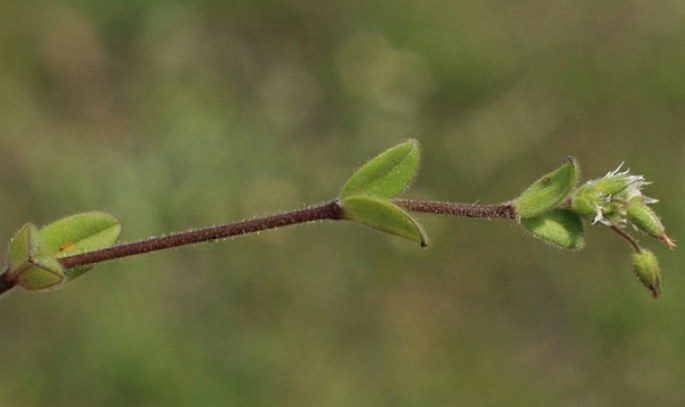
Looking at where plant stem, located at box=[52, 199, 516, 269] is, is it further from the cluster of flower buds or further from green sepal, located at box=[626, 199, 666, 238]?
green sepal, located at box=[626, 199, 666, 238]

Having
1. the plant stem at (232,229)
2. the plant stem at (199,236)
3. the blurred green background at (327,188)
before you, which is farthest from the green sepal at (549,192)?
the blurred green background at (327,188)

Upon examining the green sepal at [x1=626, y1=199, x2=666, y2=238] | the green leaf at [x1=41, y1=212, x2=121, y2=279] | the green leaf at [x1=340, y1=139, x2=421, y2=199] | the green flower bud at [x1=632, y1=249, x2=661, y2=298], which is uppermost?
the green leaf at [x1=41, y1=212, x2=121, y2=279]

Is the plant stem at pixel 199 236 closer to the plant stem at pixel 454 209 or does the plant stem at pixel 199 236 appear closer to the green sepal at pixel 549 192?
the plant stem at pixel 454 209

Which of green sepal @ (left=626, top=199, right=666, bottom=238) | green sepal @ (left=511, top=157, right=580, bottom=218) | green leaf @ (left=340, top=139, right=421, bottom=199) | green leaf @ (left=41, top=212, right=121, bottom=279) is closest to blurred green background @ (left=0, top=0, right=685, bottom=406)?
green leaf @ (left=41, top=212, right=121, bottom=279)

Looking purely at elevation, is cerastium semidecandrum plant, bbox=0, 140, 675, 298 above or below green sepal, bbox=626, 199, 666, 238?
above

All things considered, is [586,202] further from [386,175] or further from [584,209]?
[386,175]

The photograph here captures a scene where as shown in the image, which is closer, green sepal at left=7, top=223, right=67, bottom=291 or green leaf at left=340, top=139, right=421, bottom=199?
green sepal at left=7, top=223, right=67, bottom=291

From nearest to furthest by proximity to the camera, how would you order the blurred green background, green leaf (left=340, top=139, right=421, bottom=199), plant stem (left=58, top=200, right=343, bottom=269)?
plant stem (left=58, top=200, right=343, bottom=269) → green leaf (left=340, top=139, right=421, bottom=199) → the blurred green background
